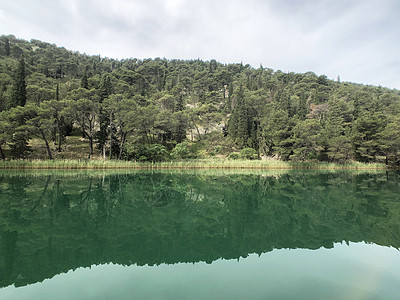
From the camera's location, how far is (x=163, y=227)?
684 cm

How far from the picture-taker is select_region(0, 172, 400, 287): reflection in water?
15.8 feet

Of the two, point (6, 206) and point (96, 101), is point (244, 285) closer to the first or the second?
point (6, 206)

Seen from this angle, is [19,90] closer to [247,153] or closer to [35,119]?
[35,119]

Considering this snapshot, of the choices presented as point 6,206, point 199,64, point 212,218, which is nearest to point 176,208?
point 212,218

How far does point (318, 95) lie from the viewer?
68562 millimetres

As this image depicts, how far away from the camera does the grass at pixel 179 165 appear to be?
81.4ft

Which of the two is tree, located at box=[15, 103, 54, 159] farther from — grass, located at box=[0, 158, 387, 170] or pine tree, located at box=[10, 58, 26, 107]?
pine tree, located at box=[10, 58, 26, 107]

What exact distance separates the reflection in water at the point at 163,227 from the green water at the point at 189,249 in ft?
0.09

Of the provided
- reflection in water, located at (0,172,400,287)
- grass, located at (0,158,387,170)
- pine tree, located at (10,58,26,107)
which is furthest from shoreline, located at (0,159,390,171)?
pine tree, located at (10,58,26,107)

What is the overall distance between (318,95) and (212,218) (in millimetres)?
73256

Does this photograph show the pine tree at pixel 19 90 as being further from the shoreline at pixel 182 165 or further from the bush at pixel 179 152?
the bush at pixel 179 152

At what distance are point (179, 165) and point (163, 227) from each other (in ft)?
78.2

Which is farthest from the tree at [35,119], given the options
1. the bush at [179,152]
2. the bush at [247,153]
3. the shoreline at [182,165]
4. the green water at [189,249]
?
the bush at [247,153]

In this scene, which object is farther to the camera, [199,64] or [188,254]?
[199,64]
